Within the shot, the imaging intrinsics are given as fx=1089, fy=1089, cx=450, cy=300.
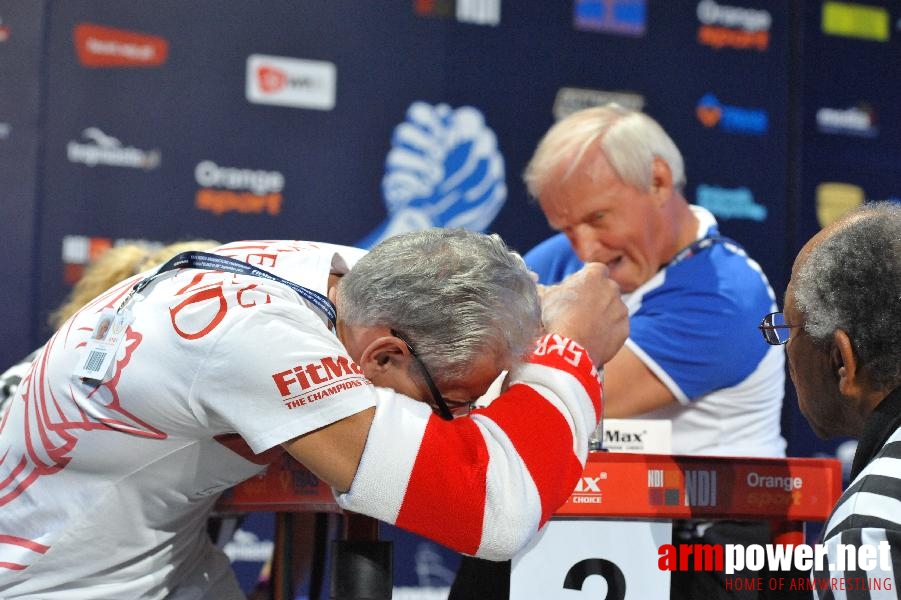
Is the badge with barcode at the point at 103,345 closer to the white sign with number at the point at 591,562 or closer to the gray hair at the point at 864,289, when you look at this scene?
the white sign with number at the point at 591,562

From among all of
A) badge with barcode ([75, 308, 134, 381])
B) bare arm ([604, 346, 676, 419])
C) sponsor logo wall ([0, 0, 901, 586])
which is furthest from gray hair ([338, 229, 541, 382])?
sponsor logo wall ([0, 0, 901, 586])

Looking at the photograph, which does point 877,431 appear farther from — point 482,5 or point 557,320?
point 482,5

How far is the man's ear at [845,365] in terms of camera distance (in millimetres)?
1284

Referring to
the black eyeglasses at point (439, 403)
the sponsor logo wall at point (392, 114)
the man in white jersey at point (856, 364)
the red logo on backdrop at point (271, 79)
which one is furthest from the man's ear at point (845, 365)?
the red logo on backdrop at point (271, 79)

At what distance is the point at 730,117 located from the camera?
4.31 m

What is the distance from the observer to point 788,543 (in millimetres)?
1622

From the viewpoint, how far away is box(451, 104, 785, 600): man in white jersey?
207 centimetres

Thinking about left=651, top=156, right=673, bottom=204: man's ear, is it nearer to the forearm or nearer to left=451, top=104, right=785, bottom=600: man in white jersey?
A: left=451, top=104, right=785, bottom=600: man in white jersey

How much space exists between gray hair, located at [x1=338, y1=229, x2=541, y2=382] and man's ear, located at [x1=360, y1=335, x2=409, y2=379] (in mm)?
16

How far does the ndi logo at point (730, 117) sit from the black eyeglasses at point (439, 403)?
3148 mm

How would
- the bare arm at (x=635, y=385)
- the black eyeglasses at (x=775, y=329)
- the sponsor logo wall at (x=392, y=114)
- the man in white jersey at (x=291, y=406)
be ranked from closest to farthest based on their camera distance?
the man in white jersey at (x=291, y=406) < the black eyeglasses at (x=775, y=329) < the bare arm at (x=635, y=385) < the sponsor logo wall at (x=392, y=114)

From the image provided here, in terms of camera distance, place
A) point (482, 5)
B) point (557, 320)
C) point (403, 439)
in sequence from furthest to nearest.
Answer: point (482, 5), point (557, 320), point (403, 439)

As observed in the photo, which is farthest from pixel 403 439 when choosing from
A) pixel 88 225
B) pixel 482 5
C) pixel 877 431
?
pixel 482 5

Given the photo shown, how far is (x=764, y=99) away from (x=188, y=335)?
11.9ft
